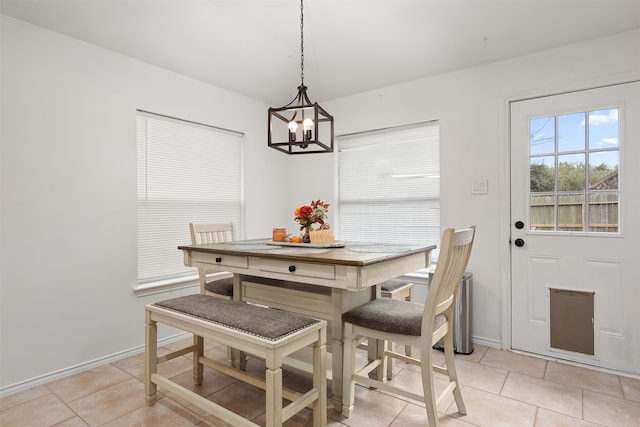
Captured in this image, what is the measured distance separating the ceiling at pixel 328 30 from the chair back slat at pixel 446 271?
1553mm

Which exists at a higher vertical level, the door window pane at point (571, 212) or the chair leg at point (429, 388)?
the door window pane at point (571, 212)

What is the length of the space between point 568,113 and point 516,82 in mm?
465

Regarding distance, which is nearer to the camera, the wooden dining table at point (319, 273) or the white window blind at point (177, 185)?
the wooden dining table at point (319, 273)

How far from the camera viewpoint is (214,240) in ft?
9.67

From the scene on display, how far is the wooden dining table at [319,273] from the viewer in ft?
5.62

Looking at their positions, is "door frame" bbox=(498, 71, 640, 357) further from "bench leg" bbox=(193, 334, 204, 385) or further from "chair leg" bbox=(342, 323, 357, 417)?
"bench leg" bbox=(193, 334, 204, 385)

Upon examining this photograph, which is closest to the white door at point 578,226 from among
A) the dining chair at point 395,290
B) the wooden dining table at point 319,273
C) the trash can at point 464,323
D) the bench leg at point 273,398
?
the trash can at point 464,323

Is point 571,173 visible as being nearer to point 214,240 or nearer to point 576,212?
point 576,212

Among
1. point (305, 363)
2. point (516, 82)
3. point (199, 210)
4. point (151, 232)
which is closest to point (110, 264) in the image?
point (151, 232)

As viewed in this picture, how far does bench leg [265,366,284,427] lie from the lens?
151 centimetres

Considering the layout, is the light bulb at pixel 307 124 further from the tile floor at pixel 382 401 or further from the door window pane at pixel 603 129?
the door window pane at pixel 603 129

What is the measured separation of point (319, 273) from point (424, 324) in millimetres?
575

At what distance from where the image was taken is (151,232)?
303cm

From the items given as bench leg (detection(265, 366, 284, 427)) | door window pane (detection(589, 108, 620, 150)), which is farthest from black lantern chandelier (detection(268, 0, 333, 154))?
door window pane (detection(589, 108, 620, 150))
